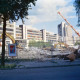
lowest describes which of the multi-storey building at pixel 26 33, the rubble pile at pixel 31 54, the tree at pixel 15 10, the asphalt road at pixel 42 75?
the asphalt road at pixel 42 75

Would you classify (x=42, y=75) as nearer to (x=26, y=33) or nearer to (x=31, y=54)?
(x=31, y=54)

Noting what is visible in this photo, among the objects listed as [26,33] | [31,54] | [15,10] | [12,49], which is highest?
[26,33]

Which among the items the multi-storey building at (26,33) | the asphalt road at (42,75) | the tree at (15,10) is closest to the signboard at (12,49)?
the tree at (15,10)

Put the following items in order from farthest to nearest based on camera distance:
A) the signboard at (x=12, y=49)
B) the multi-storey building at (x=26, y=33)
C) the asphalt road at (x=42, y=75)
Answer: the multi-storey building at (x=26, y=33) → the signboard at (x=12, y=49) → the asphalt road at (x=42, y=75)

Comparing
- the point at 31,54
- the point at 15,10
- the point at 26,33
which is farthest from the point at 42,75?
the point at 26,33

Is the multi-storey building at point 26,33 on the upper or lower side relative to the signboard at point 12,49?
upper

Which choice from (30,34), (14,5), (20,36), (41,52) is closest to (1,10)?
(14,5)

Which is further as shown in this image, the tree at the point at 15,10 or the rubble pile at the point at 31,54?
the rubble pile at the point at 31,54

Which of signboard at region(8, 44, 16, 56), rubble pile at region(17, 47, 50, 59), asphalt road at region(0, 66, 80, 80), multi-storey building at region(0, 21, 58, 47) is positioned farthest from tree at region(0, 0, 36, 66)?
multi-storey building at region(0, 21, 58, 47)

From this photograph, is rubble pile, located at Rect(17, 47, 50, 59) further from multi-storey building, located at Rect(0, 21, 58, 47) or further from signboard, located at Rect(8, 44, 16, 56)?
multi-storey building, located at Rect(0, 21, 58, 47)

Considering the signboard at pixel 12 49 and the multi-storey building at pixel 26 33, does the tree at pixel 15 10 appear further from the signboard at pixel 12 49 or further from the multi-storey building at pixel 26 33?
the multi-storey building at pixel 26 33

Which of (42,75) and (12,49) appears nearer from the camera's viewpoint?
(42,75)

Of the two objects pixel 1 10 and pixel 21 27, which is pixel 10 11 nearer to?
pixel 1 10

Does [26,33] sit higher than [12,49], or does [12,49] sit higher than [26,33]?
[26,33]
